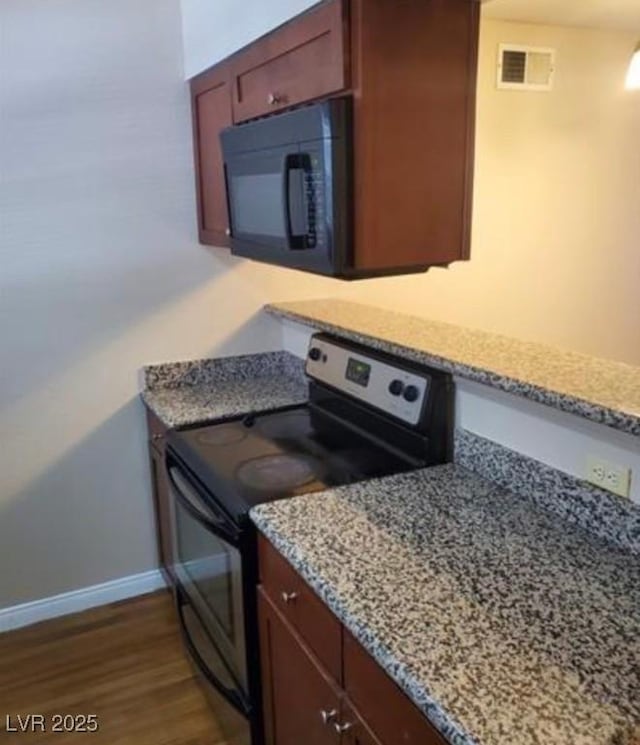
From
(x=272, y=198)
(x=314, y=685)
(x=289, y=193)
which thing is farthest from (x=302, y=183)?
(x=314, y=685)

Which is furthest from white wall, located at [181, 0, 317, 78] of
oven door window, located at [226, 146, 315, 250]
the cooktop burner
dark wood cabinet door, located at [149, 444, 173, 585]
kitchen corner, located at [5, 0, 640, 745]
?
dark wood cabinet door, located at [149, 444, 173, 585]

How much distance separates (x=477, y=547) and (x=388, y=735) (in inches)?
15.5

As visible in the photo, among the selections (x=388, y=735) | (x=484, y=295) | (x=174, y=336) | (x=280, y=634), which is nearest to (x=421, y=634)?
(x=388, y=735)

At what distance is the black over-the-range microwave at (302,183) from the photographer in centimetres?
147

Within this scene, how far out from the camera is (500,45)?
272 cm

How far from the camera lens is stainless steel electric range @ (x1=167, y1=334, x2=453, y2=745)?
165cm

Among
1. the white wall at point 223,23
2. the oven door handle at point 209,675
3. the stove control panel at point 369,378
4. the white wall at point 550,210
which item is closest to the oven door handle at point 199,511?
the oven door handle at point 209,675

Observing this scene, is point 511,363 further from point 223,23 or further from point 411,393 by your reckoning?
point 223,23

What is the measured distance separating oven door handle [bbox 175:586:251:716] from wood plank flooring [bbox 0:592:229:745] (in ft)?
0.60

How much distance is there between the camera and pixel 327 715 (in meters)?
1.27

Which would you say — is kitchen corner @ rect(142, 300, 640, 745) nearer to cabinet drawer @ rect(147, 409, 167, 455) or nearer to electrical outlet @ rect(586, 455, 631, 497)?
electrical outlet @ rect(586, 455, 631, 497)

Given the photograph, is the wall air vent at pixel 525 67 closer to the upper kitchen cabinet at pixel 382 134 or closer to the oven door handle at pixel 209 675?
the upper kitchen cabinet at pixel 382 134

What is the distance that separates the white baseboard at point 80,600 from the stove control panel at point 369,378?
3.94 feet

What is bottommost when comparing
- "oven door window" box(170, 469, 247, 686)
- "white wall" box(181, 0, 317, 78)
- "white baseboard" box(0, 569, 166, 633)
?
"white baseboard" box(0, 569, 166, 633)
